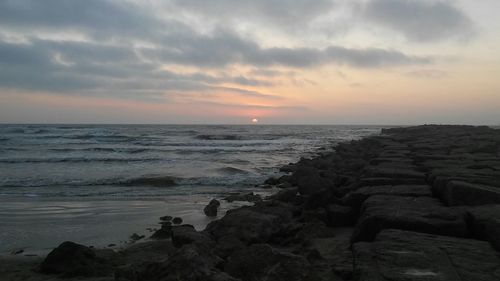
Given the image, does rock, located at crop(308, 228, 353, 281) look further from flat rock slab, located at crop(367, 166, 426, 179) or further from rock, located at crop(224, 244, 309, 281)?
flat rock slab, located at crop(367, 166, 426, 179)

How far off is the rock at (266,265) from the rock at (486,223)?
51.4 inches

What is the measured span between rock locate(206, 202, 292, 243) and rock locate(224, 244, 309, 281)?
1.27 meters

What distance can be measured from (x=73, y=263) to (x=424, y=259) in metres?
3.13

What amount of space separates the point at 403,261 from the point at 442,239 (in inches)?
23.9

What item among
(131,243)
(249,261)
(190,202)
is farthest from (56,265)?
(190,202)

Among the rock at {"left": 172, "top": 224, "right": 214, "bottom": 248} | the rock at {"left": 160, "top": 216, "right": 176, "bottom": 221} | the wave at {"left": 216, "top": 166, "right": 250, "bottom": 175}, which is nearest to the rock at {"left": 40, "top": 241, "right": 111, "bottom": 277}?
the rock at {"left": 172, "top": 224, "right": 214, "bottom": 248}

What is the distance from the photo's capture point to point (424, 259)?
8.11ft

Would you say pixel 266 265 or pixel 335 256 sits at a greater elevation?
pixel 266 265

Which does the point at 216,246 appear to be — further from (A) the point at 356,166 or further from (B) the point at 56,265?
(A) the point at 356,166

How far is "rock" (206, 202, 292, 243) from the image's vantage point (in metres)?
4.66

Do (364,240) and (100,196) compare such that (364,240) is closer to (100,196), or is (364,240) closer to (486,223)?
(486,223)

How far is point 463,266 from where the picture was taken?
7.77 feet

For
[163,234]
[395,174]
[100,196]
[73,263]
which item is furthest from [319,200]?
[100,196]

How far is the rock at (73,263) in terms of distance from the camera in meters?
3.92
